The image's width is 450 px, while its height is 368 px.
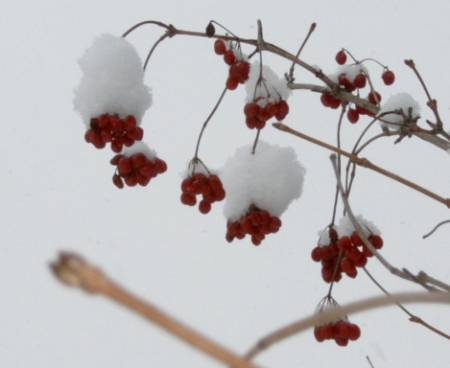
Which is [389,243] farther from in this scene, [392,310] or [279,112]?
[279,112]

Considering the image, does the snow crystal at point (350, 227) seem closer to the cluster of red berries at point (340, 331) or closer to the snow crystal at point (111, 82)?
the cluster of red berries at point (340, 331)

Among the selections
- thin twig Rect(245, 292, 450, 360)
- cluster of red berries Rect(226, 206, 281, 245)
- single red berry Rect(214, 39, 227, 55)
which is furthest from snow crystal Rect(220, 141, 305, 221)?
thin twig Rect(245, 292, 450, 360)

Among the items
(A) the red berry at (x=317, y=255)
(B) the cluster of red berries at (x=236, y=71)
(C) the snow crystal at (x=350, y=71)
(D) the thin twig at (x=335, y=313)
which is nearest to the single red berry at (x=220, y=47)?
(B) the cluster of red berries at (x=236, y=71)

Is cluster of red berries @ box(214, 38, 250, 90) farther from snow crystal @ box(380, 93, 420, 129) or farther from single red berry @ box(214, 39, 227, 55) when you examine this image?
snow crystal @ box(380, 93, 420, 129)

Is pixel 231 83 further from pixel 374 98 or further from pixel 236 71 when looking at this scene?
pixel 374 98

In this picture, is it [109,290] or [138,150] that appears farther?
[138,150]

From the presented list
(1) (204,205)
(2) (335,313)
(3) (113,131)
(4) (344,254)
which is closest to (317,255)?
(4) (344,254)

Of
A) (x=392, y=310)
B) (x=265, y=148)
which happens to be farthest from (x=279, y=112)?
(x=392, y=310)
